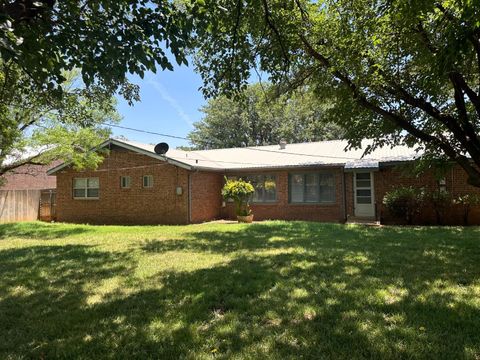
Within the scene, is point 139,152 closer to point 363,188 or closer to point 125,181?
point 125,181

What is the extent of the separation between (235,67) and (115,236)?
27.8ft

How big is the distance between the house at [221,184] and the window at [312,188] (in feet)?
0.15

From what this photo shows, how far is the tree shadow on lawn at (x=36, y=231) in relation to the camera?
13.6m

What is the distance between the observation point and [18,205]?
20.6 m

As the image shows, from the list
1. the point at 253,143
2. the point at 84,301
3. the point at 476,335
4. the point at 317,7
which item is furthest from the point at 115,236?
the point at 253,143

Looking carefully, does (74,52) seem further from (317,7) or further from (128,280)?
(317,7)

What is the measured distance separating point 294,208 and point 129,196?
786cm

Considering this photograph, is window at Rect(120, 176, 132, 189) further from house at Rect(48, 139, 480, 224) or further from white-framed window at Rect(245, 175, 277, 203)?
white-framed window at Rect(245, 175, 277, 203)

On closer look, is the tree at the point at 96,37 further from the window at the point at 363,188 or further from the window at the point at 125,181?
the window at the point at 125,181

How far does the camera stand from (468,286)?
18.1 ft

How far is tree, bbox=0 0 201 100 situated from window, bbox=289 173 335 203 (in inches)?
544

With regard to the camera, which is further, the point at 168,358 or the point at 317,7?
the point at 317,7

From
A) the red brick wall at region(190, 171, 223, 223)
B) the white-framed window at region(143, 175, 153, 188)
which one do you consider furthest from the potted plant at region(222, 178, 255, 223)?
the white-framed window at region(143, 175, 153, 188)

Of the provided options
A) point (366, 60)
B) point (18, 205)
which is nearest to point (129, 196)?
point (18, 205)
